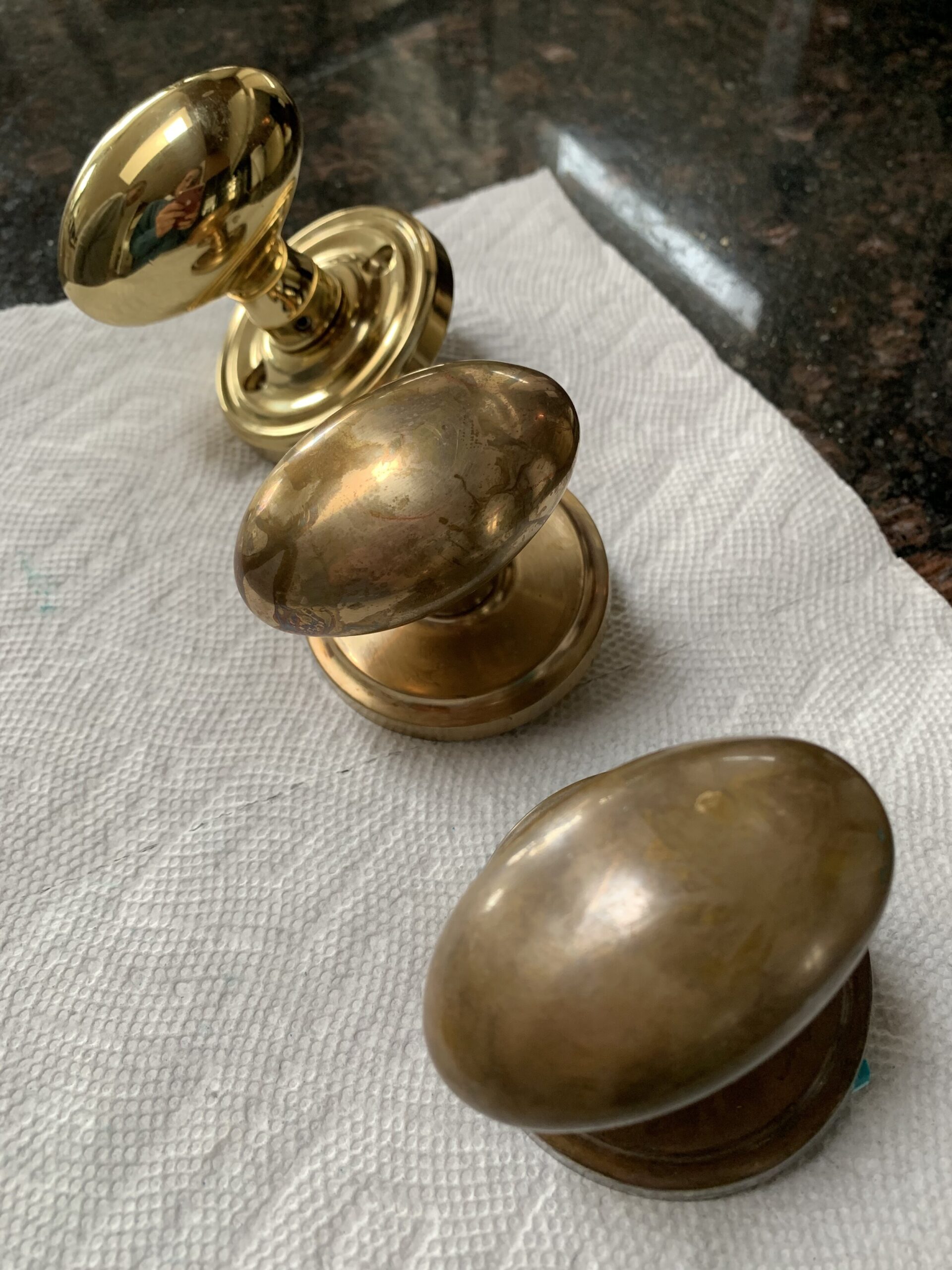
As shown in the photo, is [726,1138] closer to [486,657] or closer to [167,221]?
[486,657]

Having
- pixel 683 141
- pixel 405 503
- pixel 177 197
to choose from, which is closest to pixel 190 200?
pixel 177 197

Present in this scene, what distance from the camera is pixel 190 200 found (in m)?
0.26

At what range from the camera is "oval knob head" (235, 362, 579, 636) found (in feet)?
0.68

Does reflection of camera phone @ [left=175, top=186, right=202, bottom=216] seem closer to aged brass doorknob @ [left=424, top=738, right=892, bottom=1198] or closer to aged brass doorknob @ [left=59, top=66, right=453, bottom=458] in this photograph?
aged brass doorknob @ [left=59, top=66, right=453, bottom=458]

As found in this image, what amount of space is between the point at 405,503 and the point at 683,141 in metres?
0.27

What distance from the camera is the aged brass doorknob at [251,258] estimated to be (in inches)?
10.3

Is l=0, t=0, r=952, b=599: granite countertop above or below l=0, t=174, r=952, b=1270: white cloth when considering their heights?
above

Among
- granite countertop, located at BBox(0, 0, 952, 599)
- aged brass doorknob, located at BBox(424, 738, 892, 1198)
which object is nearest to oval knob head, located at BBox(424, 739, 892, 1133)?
aged brass doorknob, located at BBox(424, 738, 892, 1198)

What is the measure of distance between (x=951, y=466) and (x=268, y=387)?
0.20 meters

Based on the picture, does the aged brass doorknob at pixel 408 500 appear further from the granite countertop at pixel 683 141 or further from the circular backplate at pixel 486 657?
the granite countertop at pixel 683 141

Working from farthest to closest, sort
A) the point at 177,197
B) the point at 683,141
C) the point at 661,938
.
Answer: the point at 683,141
the point at 177,197
the point at 661,938

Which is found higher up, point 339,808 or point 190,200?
point 190,200

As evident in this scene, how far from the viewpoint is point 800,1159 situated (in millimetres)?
203

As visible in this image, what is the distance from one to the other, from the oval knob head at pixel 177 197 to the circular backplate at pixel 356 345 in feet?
0.13
